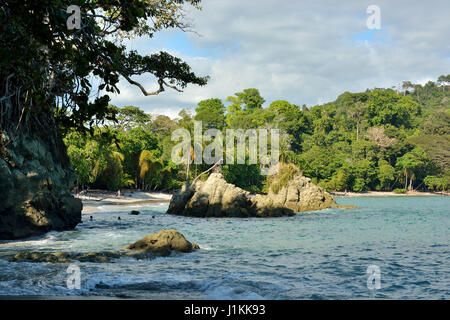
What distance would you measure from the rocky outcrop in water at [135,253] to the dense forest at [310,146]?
21.1m

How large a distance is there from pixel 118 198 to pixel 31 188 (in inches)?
1125

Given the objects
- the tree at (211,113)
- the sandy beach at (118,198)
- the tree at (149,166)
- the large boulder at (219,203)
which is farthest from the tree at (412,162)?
the large boulder at (219,203)

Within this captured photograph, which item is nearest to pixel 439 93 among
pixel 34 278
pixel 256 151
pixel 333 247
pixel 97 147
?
pixel 256 151

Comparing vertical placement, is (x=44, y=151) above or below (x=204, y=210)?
above

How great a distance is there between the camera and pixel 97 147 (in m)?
37.8

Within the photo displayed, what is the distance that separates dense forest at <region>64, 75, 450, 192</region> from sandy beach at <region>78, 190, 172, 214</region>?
1301mm

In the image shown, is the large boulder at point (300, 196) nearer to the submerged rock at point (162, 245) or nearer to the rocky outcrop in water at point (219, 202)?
the rocky outcrop in water at point (219, 202)

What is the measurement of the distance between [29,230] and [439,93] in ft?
464

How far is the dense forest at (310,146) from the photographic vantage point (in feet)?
149

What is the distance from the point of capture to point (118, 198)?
4312cm

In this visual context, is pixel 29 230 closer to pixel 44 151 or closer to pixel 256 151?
pixel 44 151

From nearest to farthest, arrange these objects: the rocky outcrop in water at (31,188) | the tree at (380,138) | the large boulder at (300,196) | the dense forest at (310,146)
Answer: the rocky outcrop in water at (31,188)
the large boulder at (300,196)
the dense forest at (310,146)
the tree at (380,138)
